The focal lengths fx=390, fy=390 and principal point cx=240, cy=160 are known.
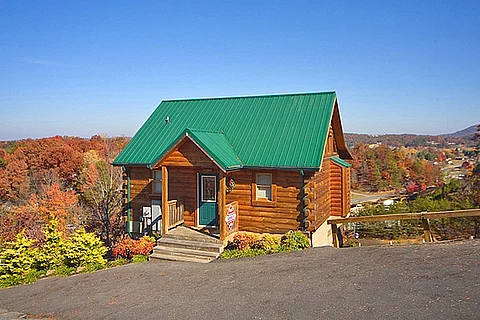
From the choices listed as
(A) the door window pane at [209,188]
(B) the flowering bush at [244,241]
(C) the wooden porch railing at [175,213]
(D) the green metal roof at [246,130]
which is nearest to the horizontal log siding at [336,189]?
(D) the green metal roof at [246,130]

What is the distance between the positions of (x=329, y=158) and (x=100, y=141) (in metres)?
58.7

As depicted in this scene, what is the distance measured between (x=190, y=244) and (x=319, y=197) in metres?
5.60

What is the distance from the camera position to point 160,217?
16328 mm

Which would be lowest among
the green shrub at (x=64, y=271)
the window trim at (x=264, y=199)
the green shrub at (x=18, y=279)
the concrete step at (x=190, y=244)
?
the green shrub at (x=18, y=279)

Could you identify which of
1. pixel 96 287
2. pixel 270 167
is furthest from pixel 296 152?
pixel 96 287

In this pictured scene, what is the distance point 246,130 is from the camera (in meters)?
16.8

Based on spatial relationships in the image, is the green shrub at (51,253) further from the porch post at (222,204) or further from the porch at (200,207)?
the porch post at (222,204)

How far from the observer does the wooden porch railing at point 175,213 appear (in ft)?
50.2

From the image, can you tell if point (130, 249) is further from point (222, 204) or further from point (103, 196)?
point (103, 196)

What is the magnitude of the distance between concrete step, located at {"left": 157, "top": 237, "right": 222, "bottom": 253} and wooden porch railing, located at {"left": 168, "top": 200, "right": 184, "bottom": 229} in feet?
2.84

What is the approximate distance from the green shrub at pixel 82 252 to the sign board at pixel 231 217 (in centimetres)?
446

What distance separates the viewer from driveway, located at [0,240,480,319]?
22.6 feet

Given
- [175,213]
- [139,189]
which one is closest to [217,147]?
[175,213]

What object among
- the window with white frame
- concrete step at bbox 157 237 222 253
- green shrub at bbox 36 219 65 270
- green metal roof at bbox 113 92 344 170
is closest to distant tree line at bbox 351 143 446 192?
green metal roof at bbox 113 92 344 170
